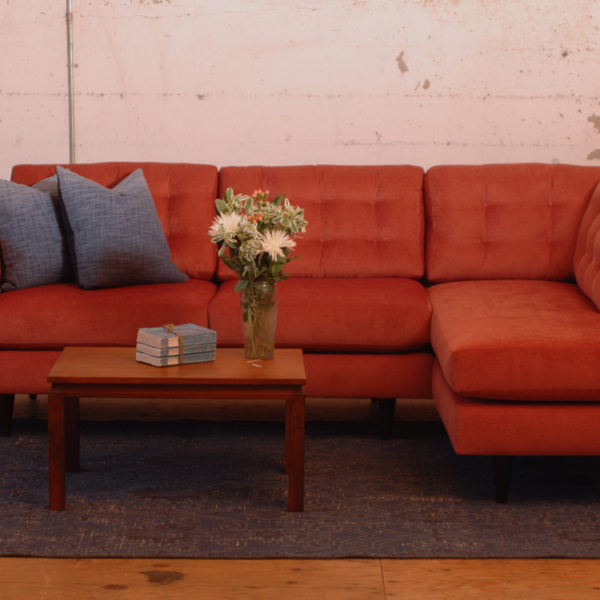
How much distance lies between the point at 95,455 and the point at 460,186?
5.80 ft

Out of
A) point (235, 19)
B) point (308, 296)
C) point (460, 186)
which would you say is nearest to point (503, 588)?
point (308, 296)

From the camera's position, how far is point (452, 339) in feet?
7.66

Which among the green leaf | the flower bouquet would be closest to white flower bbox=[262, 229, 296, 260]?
the flower bouquet

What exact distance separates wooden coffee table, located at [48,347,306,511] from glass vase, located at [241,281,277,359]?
0.05m

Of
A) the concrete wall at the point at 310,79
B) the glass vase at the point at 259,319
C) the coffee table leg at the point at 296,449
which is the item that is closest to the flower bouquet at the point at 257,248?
the glass vase at the point at 259,319

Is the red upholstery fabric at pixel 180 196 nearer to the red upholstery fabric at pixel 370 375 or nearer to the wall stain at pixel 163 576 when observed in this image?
the red upholstery fabric at pixel 370 375

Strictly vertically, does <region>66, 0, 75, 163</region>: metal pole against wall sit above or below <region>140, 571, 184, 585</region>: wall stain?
above

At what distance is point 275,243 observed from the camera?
7.08 feet

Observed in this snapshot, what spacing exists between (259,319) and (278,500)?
1.70 ft

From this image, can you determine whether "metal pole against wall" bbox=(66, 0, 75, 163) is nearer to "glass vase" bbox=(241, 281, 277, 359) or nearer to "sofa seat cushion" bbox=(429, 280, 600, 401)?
"glass vase" bbox=(241, 281, 277, 359)

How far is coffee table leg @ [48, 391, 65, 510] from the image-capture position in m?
2.12

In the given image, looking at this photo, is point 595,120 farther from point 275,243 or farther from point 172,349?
point 172,349

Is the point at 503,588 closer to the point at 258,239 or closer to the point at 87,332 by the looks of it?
the point at 258,239

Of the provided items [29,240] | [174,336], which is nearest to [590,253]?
[174,336]
